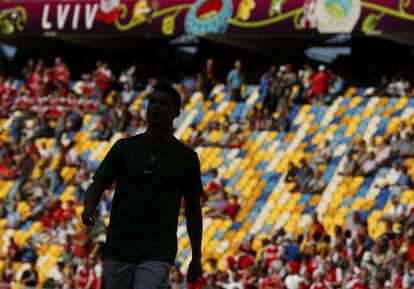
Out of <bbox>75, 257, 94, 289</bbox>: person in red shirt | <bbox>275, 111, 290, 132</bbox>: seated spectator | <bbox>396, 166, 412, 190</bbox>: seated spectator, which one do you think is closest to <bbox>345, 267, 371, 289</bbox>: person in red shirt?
<bbox>396, 166, 412, 190</bbox>: seated spectator

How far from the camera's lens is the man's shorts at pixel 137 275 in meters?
7.11

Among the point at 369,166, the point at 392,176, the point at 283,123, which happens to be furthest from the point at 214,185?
the point at 392,176

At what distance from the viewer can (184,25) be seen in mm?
27234

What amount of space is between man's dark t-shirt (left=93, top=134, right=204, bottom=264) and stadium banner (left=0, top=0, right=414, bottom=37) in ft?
56.0

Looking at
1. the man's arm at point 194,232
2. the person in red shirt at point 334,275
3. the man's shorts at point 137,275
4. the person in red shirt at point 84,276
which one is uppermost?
the man's arm at point 194,232

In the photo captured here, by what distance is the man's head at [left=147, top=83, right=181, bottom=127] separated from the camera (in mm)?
7070

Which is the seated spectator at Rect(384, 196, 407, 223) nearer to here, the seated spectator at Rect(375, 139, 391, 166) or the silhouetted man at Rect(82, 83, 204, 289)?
the seated spectator at Rect(375, 139, 391, 166)

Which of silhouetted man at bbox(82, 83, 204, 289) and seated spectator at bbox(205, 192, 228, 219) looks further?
seated spectator at bbox(205, 192, 228, 219)

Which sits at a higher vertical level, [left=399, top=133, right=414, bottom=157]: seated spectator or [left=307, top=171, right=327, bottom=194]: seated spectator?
[left=399, top=133, right=414, bottom=157]: seated spectator

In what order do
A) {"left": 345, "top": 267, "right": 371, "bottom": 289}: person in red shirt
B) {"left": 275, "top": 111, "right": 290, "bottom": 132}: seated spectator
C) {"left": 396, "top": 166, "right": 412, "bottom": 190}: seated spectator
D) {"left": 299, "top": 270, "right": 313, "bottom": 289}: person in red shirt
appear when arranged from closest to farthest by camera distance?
{"left": 345, "top": 267, "right": 371, "bottom": 289}: person in red shirt
{"left": 299, "top": 270, "right": 313, "bottom": 289}: person in red shirt
{"left": 396, "top": 166, "right": 412, "bottom": 190}: seated spectator
{"left": 275, "top": 111, "right": 290, "bottom": 132}: seated spectator

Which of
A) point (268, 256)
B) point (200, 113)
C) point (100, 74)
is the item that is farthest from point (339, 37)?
point (268, 256)

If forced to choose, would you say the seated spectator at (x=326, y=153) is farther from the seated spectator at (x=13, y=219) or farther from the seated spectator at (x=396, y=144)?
the seated spectator at (x=13, y=219)

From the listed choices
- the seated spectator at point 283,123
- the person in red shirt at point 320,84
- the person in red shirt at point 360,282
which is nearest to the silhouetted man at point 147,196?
the person in red shirt at point 360,282

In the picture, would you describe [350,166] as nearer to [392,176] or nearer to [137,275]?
[392,176]
